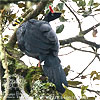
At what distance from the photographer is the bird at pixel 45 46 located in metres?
1.24

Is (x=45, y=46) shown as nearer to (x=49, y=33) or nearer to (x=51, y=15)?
(x=49, y=33)

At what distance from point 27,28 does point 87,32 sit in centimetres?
60

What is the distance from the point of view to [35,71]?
125 centimetres

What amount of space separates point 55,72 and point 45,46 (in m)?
0.20

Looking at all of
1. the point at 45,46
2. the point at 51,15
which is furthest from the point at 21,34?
the point at 51,15

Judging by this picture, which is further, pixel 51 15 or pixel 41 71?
pixel 51 15

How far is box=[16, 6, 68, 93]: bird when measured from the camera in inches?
48.7

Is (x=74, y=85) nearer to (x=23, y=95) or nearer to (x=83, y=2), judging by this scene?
(x=23, y=95)

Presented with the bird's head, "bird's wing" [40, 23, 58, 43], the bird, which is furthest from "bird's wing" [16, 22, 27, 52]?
the bird's head

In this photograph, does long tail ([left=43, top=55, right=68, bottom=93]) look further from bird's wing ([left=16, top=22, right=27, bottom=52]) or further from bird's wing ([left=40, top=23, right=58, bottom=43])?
bird's wing ([left=16, top=22, right=27, bottom=52])

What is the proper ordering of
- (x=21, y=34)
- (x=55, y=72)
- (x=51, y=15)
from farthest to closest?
(x=51, y=15)
(x=21, y=34)
(x=55, y=72)

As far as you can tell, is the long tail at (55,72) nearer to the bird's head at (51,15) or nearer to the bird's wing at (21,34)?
the bird's wing at (21,34)

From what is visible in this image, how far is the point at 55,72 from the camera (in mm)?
1257

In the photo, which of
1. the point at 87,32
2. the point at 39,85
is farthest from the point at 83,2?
the point at 39,85
